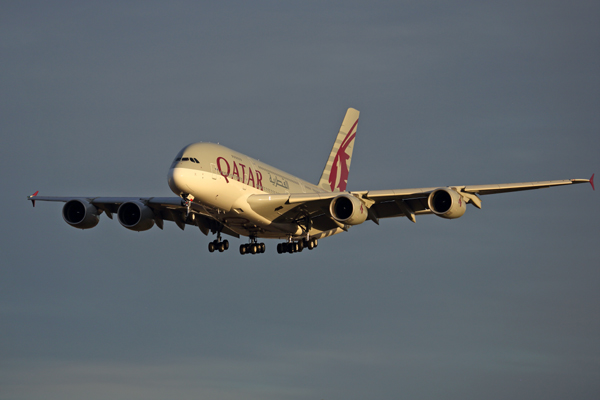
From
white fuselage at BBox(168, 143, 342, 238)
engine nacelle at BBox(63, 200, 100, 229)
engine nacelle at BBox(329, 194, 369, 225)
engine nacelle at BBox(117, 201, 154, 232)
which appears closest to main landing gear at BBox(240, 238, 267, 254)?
white fuselage at BBox(168, 143, 342, 238)

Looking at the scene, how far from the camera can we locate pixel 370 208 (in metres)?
47.6

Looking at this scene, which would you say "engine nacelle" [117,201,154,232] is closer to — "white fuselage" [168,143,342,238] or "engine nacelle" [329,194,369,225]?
"white fuselage" [168,143,342,238]

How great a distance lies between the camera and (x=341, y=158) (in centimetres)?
6269

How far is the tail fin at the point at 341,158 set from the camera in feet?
197

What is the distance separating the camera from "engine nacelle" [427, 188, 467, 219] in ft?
141

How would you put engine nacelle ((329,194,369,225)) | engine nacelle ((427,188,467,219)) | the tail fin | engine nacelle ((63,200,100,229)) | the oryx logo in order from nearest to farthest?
engine nacelle ((427,188,467,219)) → engine nacelle ((329,194,369,225)) → engine nacelle ((63,200,100,229)) → the tail fin → the oryx logo

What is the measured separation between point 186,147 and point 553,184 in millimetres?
20706

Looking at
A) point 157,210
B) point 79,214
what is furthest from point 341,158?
point 79,214

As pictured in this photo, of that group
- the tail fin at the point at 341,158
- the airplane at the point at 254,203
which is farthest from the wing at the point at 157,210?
the tail fin at the point at 341,158

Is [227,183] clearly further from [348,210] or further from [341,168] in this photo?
[341,168]

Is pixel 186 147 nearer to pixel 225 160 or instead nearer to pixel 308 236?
pixel 225 160

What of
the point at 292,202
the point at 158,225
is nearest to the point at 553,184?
the point at 292,202

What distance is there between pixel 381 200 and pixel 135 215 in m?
15.6

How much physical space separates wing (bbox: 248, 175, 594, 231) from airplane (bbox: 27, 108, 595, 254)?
56 millimetres
